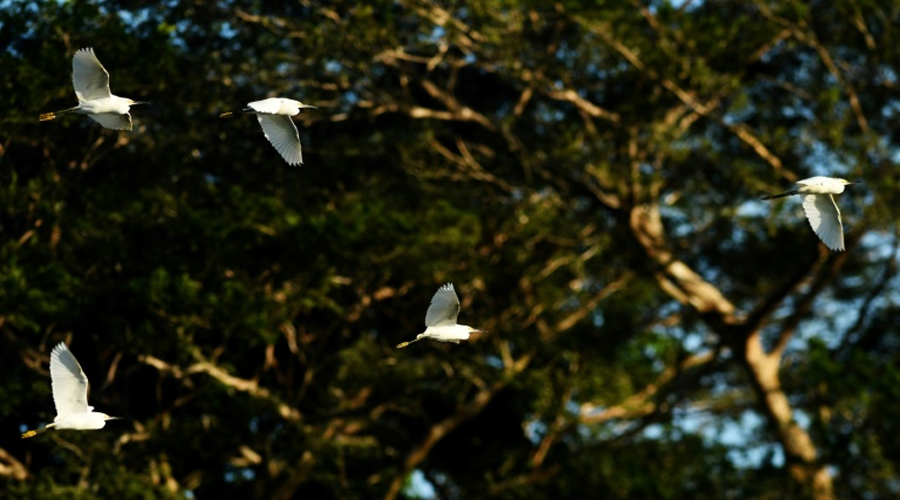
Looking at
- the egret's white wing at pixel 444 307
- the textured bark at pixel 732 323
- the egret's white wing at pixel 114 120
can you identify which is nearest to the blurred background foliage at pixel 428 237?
the textured bark at pixel 732 323

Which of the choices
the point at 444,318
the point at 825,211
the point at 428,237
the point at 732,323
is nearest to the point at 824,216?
the point at 825,211

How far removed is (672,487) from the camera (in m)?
22.1

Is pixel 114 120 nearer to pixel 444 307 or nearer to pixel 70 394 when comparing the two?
pixel 70 394

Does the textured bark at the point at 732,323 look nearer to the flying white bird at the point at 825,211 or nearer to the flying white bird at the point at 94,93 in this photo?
the flying white bird at the point at 825,211

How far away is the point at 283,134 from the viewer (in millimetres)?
11227

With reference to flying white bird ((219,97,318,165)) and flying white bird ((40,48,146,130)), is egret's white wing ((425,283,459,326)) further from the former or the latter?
flying white bird ((40,48,146,130))

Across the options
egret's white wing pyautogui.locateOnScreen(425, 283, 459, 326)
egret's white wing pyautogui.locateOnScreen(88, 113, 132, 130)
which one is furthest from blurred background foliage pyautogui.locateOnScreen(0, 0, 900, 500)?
egret's white wing pyautogui.locateOnScreen(425, 283, 459, 326)

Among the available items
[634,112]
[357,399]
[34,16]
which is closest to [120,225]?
[34,16]

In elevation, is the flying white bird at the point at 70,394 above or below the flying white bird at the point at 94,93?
below

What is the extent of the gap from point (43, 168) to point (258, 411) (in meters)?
4.17

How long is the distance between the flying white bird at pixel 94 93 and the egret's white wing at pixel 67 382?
1.68 meters

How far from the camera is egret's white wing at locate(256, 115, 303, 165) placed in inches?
436

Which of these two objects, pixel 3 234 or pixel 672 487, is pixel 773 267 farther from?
pixel 3 234

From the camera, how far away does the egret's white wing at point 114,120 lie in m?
10.8
